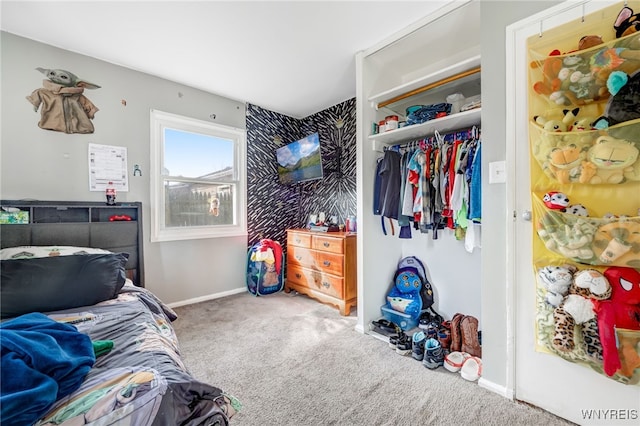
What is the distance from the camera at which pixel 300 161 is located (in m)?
3.26

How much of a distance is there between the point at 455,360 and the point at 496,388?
265 millimetres

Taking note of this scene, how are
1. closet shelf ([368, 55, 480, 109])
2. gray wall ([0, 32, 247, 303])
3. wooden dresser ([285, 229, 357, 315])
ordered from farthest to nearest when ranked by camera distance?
1. wooden dresser ([285, 229, 357, 315])
2. gray wall ([0, 32, 247, 303])
3. closet shelf ([368, 55, 480, 109])

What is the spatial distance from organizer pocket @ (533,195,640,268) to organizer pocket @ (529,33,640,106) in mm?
Answer: 490

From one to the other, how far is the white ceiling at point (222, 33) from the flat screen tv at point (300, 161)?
677mm

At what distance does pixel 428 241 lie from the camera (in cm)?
243

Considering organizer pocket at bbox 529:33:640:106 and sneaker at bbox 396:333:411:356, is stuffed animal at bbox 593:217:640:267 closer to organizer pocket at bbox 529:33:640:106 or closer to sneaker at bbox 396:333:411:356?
organizer pocket at bbox 529:33:640:106

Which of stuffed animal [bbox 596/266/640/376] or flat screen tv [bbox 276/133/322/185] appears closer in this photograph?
stuffed animal [bbox 596/266/640/376]

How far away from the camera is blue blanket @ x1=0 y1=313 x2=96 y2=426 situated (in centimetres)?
64

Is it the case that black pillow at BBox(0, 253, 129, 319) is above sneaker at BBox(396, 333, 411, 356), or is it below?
above

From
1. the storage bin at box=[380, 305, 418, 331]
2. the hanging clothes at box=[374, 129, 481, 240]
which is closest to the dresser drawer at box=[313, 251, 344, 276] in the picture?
the storage bin at box=[380, 305, 418, 331]

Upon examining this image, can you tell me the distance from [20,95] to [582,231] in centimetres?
371

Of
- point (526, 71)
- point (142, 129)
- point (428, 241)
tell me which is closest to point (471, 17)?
point (526, 71)

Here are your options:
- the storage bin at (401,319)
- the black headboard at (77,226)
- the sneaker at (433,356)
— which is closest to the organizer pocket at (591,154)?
the sneaker at (433,356)

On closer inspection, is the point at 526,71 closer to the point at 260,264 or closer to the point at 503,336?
the point at 503,336
